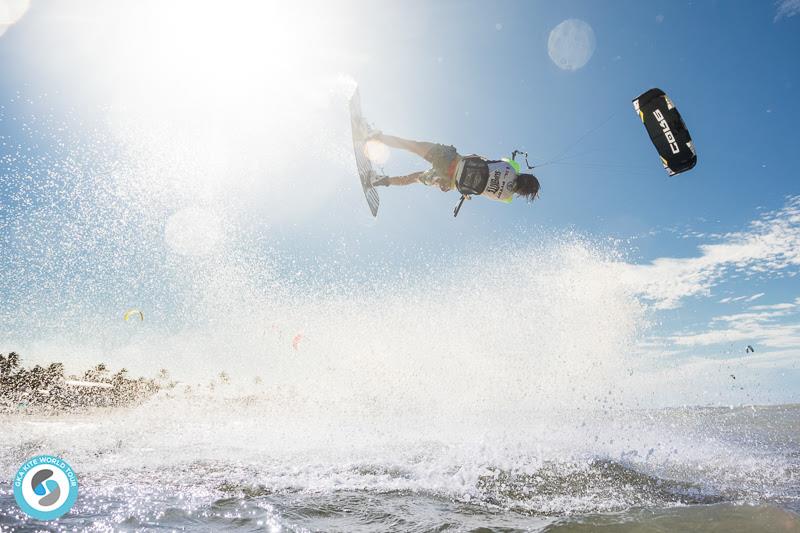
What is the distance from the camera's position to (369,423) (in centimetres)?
1753

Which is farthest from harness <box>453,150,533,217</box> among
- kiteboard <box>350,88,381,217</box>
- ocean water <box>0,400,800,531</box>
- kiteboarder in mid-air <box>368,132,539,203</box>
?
ocean water <box>0,400,800,531</box>

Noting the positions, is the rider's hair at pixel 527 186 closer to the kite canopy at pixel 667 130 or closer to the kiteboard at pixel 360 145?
the kiteboard at pixel 360 145

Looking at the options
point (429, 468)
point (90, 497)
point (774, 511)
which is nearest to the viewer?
point (774, 511)

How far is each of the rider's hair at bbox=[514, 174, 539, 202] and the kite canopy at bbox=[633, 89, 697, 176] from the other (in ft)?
16.3

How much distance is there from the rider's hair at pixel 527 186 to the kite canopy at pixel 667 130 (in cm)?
496

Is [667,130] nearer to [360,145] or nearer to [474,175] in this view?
[474,175]

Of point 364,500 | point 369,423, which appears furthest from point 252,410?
point 364,500

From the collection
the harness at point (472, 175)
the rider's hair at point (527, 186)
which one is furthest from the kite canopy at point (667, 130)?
the harness at point (472, 175)

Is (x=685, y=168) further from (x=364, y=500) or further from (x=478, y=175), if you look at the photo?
(x=364, y=500)

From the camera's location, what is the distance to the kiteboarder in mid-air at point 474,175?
940 centimetres

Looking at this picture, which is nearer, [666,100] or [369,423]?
[666,100]

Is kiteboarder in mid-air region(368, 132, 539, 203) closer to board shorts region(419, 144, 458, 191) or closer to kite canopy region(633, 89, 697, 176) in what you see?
board shorts region(419, 144, 458, 191)

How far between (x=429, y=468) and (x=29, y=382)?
74.3 m

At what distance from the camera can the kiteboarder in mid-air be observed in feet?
30.8
